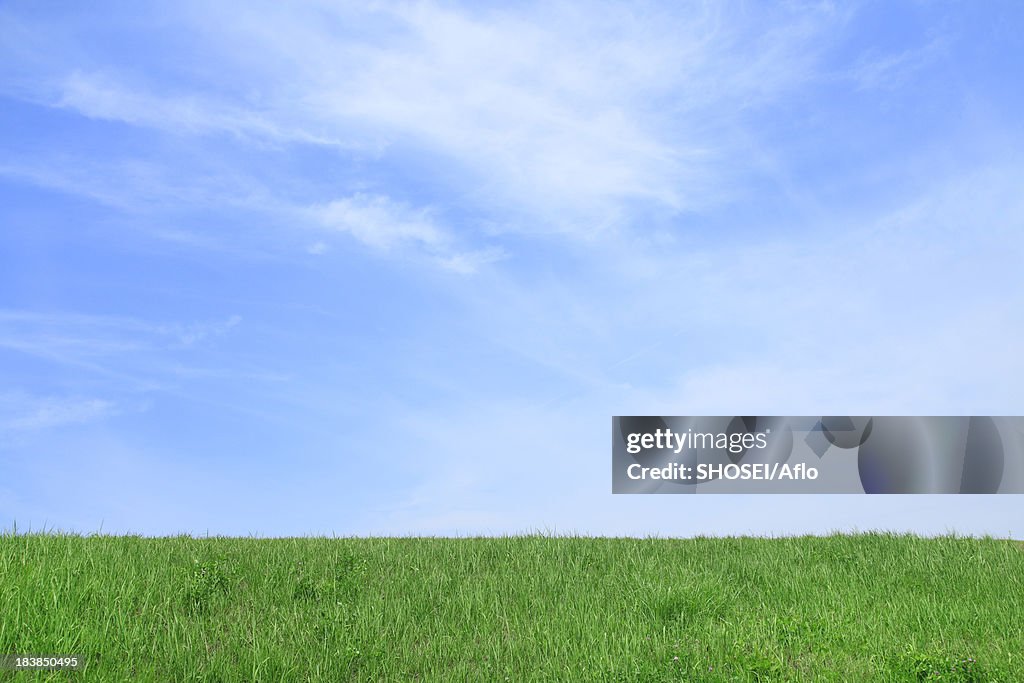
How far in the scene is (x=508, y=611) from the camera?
9.92 metres

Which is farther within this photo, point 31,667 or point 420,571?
point 420,571

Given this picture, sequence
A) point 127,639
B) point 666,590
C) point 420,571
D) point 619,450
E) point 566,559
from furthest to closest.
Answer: point 619,450 < point 566,559 < point 420,571 < point 666,590 < point 127,639

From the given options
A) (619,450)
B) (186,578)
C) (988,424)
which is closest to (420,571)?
(186,578)

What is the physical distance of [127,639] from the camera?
881 centimetres

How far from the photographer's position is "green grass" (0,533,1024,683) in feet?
27.3

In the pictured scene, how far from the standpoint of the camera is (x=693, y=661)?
320 inches

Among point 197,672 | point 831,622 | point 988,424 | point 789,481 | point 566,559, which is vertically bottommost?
point 197,672

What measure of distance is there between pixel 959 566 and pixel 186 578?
433 inches

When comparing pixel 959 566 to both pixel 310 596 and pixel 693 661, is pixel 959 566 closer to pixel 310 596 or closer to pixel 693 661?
pixel 693 661

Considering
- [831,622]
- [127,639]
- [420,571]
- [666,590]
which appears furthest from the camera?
[420,571]

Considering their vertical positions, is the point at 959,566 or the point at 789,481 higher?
the point at 789,481

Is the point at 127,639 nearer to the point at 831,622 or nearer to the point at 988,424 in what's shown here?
the point at 831,622

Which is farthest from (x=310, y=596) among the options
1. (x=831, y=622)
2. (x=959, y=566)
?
(x=959, y=566)

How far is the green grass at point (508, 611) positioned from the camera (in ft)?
27.3
